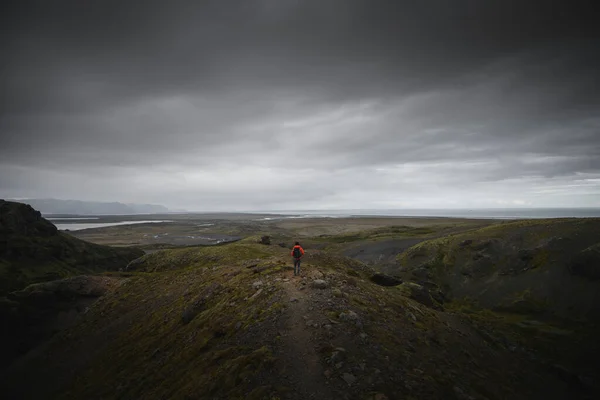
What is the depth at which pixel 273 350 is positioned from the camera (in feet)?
→ 44.9

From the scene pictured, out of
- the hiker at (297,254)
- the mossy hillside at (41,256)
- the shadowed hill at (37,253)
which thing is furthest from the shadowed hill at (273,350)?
the shadowed hill at (37,253)

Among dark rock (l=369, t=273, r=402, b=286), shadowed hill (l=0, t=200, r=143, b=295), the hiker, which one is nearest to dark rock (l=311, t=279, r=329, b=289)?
the hiker

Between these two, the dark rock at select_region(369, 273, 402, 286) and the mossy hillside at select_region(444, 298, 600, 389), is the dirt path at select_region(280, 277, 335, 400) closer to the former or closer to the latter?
the dark rock at select_region(369, 273, 402, 286)

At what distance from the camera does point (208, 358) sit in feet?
50.5

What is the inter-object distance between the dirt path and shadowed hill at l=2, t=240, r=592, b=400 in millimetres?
55

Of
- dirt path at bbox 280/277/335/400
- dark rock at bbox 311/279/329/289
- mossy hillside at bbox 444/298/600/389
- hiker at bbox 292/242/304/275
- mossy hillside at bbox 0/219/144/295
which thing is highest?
hiker at bbox 292/242/304/275

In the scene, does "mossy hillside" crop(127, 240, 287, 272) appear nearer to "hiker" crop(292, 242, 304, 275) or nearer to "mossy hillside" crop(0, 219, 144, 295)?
"hiker" crop(292, 242, 304, 275)

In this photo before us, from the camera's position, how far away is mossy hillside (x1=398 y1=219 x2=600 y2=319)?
127 ft

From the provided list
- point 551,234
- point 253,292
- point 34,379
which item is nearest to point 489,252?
point 551,234

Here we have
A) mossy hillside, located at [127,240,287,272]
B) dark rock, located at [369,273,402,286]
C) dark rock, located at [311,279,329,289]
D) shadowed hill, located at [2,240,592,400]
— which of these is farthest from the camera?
mossy hillside, located at [127,240,287,272]

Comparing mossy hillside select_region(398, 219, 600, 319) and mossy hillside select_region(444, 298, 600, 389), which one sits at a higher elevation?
mossy hillside select_region(398, 219, 600, 319)

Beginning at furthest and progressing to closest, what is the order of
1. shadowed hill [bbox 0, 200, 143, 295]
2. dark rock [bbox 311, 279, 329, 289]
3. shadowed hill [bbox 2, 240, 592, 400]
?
shadowed hill [bbox 0, 200, 143, 295] → dark rock [bbox 311, 279, 329, 289] → shadowed hill [bbox 2, 240, 592, 400]

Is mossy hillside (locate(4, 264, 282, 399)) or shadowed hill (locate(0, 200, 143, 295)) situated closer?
mossy hillside (locate(4, 264, 282, 399))

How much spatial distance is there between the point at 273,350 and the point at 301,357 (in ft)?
5.16
